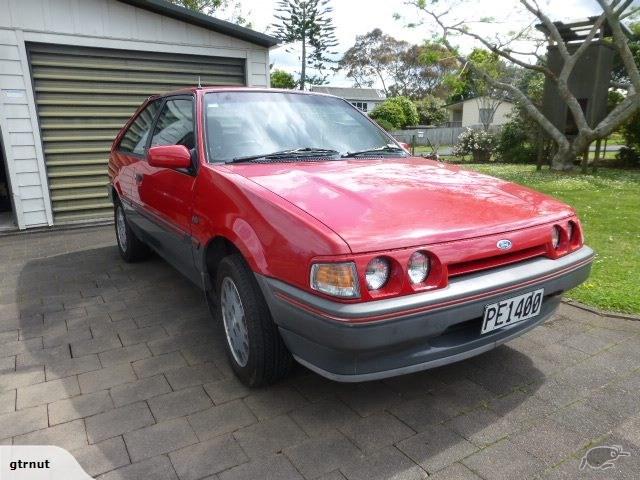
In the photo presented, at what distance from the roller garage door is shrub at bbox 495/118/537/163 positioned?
12.4 m

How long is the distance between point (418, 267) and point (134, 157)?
320cm

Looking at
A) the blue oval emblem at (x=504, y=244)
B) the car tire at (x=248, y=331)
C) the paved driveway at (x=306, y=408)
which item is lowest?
the paved driveway at (x=306, y=408)

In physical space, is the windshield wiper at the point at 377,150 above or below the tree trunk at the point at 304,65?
below

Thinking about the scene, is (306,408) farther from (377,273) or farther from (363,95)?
(363,95)

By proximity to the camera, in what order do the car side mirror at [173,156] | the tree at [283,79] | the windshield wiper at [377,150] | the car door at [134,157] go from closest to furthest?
the car side mirror at [173,156], the windshield wiper at [377,150], the car door at [134,157], the tree at [283,79]

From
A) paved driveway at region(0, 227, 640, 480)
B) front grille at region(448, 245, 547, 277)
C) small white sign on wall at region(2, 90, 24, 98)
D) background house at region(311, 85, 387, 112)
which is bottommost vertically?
paved driveway at region(0, 227, 640, 480)

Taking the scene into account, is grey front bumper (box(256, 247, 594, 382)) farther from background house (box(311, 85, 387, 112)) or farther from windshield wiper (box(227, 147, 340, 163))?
background house (box(311, 85, 387, 112))

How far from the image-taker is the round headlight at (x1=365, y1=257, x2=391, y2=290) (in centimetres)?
192

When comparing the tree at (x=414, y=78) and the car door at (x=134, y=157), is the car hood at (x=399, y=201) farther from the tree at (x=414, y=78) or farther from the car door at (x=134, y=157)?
the tree at (x=414, y=78)

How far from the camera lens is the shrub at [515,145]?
16.3 meters

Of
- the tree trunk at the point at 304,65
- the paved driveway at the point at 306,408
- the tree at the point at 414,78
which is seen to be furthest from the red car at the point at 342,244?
the tree at the point at 414,78

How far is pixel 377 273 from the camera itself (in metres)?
1.94

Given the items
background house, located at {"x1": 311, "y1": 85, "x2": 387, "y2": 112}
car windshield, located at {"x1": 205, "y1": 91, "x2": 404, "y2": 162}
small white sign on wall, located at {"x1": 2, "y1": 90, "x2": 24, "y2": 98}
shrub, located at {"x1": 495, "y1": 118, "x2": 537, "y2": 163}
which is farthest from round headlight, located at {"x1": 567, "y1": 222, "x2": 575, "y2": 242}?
background house, located at {"x1": 311, "y1": 85, "x2": 387, "y2": 112}

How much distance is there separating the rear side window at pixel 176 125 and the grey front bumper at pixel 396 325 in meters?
1.52
